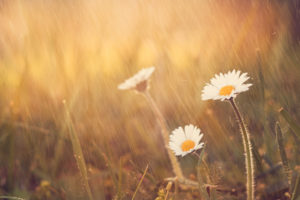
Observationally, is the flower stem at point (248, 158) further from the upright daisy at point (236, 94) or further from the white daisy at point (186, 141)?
the white daisy at point (186, 141)

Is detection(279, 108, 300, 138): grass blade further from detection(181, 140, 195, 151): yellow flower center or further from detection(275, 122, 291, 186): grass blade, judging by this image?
detection(181, 140, 195, 151): yellow flower center

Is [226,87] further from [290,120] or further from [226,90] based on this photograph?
[290,120]

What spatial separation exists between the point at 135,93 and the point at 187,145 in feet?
2.20

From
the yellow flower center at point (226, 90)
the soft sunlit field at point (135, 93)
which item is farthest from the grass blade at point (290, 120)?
the yellow flower center at point (226, 90)

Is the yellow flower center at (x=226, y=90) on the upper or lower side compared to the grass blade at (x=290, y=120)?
upper

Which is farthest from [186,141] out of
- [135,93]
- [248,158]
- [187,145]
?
[135,93]

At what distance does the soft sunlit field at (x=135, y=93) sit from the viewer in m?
Answer: 0.97

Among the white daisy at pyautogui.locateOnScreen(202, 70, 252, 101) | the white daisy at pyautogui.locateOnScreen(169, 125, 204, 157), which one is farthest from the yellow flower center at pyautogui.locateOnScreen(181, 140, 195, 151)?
the white daisy at pyautogui.locateOnScreen(202, 70, 252, 101)

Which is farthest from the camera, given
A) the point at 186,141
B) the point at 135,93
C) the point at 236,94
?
the point at 135,93

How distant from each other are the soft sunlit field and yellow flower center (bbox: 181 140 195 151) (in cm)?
8

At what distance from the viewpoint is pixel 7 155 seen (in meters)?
1.21

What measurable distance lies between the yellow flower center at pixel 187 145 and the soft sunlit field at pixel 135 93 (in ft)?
0.25

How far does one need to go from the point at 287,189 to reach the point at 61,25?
1.33 metres

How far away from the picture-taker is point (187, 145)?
78cm
